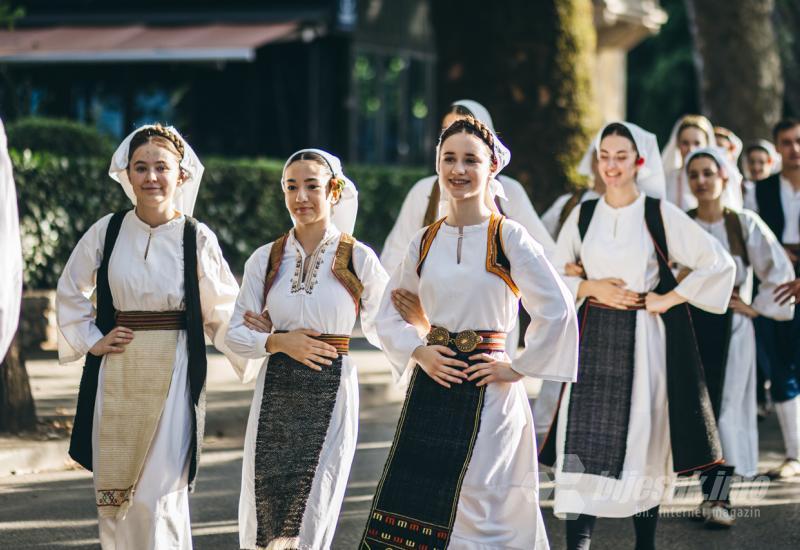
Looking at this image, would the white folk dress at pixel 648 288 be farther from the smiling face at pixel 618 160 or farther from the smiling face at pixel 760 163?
the smiling face at pixel 760 163

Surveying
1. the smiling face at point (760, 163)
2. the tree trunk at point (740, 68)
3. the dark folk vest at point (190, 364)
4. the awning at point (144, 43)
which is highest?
the awning at point (144, 43)

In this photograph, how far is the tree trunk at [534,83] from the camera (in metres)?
12.9

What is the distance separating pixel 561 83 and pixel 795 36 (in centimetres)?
1040

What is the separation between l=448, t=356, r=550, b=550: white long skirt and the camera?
4.82m

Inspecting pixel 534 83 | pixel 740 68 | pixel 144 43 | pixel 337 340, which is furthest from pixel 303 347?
pixel 144 43

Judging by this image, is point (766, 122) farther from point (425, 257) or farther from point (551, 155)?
point (425, 257)

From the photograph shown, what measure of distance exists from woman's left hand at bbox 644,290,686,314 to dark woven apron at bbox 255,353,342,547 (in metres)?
1.75

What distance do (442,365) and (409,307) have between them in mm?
319

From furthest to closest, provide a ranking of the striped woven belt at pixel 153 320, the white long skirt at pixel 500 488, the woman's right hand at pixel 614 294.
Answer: the woman's right hand at pixel 614 294 → the striped woven belt at pixel 153 320 → the white long skirt at pixel 500 488

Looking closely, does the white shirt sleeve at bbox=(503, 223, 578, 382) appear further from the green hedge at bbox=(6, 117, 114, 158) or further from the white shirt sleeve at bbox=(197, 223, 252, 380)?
the green hedge at bbox=(6, 117, 114, 158)

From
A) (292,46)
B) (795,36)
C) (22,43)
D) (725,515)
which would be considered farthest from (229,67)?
(725,515)

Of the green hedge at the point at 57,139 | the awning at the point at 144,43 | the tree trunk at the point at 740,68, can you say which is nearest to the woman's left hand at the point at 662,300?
the green hedge at the point at 57,139

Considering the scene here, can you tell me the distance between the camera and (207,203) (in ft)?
53.1

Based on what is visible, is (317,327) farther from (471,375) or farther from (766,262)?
(766,262)
